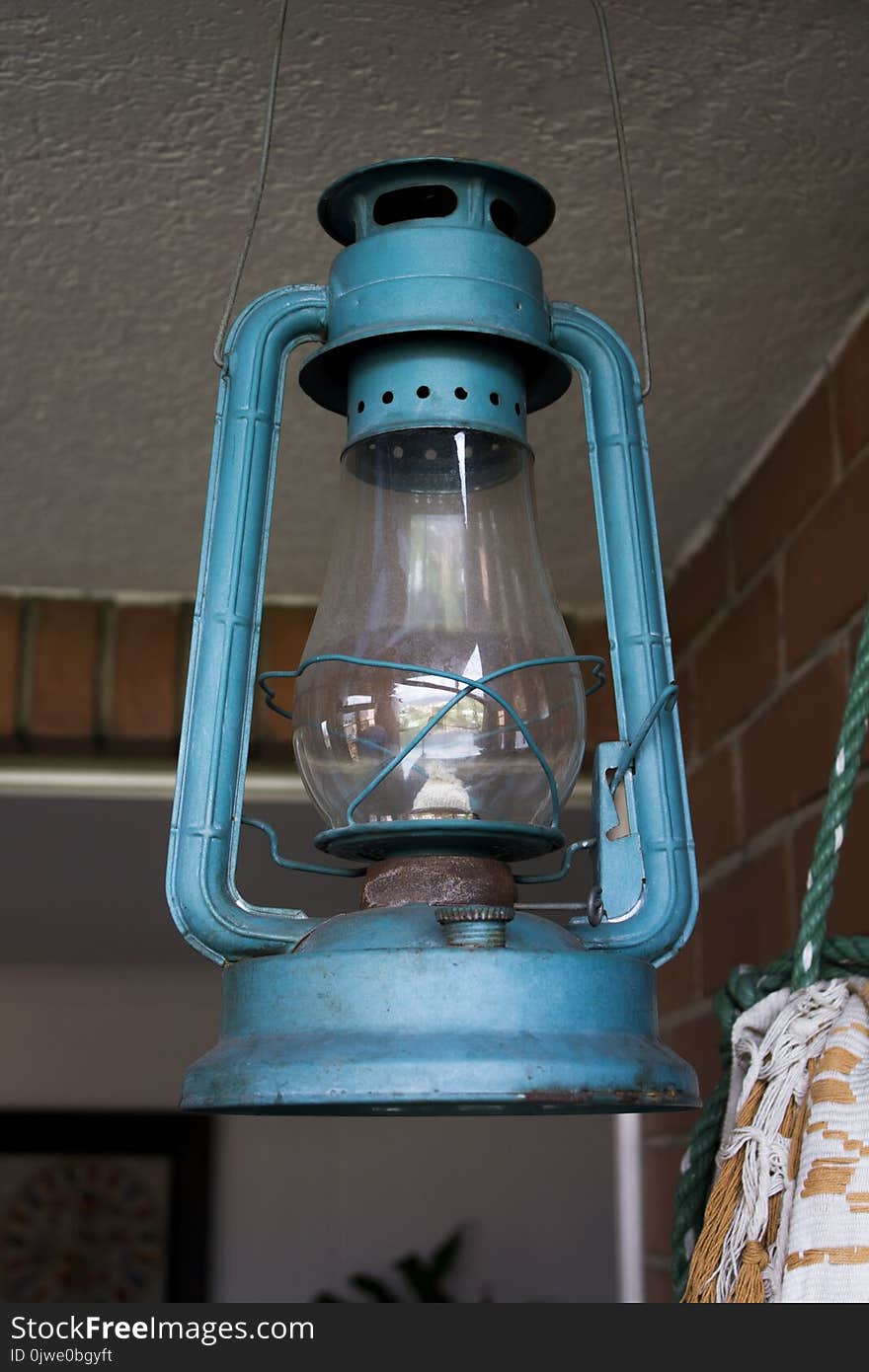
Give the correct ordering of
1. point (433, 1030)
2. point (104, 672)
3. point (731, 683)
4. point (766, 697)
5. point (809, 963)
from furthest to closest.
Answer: point (104, 672) → point (731, 683) → point (766, 697) → point (809, 963) → point (433, 1030)

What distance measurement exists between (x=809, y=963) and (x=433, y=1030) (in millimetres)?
332

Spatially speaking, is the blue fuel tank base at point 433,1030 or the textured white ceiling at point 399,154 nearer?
the blue fuel tank base at point 433,1030

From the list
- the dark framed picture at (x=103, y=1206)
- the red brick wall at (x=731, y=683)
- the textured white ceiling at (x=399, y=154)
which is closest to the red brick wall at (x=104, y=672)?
the red brick wall at (x=731, y=683)

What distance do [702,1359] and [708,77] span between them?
2.15 feet

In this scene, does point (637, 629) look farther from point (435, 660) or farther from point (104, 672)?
point (104, 672)

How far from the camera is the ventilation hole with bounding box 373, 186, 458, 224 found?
66 centimetres

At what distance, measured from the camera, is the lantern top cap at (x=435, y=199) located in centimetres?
63

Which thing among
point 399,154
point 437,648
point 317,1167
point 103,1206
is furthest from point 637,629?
point 317,1167

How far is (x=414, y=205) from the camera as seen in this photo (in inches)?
26.2

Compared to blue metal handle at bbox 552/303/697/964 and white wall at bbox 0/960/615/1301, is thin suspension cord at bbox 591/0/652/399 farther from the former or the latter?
white wall at bbox 0/960/615/1301

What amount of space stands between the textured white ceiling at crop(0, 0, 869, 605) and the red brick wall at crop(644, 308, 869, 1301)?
8 centimetres

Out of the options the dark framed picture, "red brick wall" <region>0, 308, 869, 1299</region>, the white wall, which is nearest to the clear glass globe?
"red brick wall" <region>0, 308, 869, 1299</region>

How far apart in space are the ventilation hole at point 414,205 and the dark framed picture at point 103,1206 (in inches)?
175

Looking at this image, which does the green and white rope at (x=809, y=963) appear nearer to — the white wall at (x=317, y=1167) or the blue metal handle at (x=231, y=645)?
the blue metal handle at (x=231, y=645)
